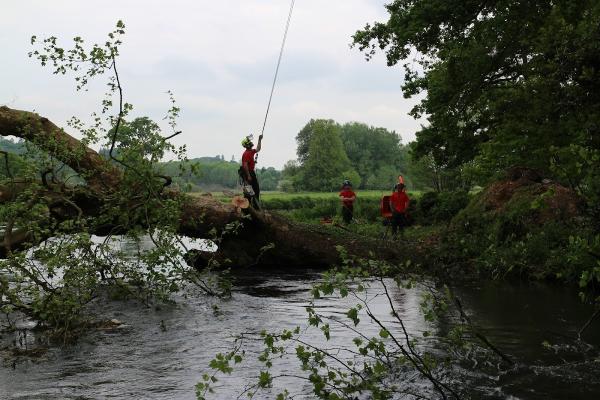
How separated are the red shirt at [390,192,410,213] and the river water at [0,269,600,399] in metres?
6.27

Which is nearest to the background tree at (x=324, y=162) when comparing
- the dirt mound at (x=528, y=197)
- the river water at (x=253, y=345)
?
the dirt mound at (x=528, y=197)

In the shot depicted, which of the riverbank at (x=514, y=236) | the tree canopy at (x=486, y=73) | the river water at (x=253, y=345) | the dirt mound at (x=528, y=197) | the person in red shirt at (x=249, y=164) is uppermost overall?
the tree canopy at (x=486, y=73)

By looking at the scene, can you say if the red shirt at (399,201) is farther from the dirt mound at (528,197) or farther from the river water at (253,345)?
the river water at (253,345)

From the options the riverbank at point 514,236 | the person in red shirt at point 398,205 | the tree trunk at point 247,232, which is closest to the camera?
the riverbank at point 514,236

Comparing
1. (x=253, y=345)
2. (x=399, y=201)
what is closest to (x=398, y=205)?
(x=399, y=201)

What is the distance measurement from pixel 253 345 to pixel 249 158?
818cm

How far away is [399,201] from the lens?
19891 mm

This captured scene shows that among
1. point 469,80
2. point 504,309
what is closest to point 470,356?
point 504,309

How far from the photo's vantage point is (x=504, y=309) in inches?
448

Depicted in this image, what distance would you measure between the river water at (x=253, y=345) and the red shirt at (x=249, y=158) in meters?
3.77

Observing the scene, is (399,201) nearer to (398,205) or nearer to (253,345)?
(398,205)

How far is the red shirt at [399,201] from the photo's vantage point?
1983 cm

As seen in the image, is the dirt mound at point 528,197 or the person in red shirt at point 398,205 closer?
the dirt mound at point 528,197

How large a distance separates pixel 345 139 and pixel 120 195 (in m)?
135
